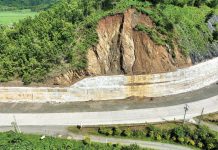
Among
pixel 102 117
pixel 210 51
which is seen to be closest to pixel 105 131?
pixel 102 117

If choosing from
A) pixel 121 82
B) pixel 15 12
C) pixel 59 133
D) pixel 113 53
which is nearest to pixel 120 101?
pixel 121 82

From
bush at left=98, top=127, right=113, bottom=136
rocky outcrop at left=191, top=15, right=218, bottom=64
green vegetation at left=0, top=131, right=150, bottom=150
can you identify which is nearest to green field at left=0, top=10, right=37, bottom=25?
green vegetation at left=0, top=131, right=150, bottom=150

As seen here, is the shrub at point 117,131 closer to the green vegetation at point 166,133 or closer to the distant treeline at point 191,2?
the green vegetation at point 166,133

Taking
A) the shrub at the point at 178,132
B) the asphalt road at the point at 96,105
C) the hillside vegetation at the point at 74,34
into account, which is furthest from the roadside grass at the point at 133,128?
the hillside vegetation at the point at 74,34

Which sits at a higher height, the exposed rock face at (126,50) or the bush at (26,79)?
the exposed rock face at (126,50)

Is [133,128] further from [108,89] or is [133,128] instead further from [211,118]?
[211,118]
